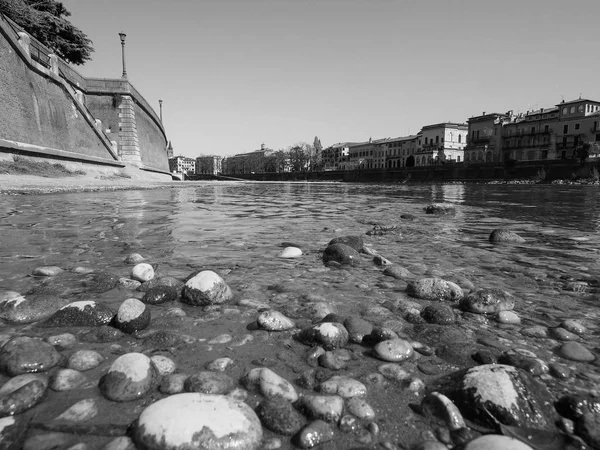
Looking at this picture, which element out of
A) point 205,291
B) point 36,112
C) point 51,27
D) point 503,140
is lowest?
point 205,291

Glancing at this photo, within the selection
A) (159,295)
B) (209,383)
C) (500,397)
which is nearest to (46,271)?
(159,295)

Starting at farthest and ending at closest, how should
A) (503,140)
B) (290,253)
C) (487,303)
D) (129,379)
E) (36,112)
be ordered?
(503,140) < (36,112) < (290,253) < (487,303) < (129,379)

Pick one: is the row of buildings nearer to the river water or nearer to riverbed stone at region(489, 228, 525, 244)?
riverbed stone at region(489, 228, 525, 244)

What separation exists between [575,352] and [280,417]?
1.70m

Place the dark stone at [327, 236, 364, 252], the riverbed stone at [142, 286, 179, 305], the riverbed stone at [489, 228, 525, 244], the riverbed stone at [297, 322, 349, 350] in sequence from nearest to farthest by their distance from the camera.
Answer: the riverbed stone at [297, 322, 349, 350]
the riverbed stone at [142, 286, 179, 305]
the dark stone at [327, 236, 364, 252]
the riverbed stone at [489, 228, 525, 244]

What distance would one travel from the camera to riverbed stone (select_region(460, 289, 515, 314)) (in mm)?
2639

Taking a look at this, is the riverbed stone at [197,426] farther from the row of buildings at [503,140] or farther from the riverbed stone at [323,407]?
the row of buildings at [503,140]

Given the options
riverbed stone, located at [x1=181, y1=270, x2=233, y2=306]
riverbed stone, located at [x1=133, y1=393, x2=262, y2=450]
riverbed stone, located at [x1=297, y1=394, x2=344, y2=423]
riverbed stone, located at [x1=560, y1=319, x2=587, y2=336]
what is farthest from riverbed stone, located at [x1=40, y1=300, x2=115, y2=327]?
riverbed stone, located at [x1=560, y1=319, x2=587, y2=336]

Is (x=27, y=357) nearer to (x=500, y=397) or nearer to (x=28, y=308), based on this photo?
(x=28, y=308)

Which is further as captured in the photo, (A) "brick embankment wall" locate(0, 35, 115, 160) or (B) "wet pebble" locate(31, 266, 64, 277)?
(A) "brick embankment wall" locate(0, 35, 115, 160)

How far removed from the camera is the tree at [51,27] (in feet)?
82.7

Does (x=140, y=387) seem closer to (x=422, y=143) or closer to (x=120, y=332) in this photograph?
(x=120, y=332)

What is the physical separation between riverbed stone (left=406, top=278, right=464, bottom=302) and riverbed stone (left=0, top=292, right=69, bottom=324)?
266 cm

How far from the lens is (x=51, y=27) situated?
31.1 meters
